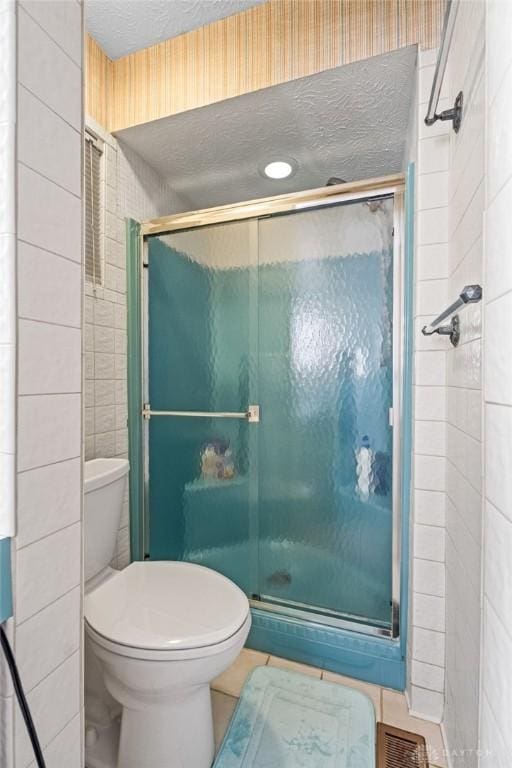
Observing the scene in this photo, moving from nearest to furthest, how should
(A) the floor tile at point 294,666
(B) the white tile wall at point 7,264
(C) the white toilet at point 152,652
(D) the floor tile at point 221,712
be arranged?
(B) the white tile wall at point 7,264 → (C) the white toilet at point 152,652 → (D) the floor tile at point 221,712 → (A) the floor tile at point 294,666

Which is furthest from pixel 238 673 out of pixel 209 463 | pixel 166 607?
pixel 209 463

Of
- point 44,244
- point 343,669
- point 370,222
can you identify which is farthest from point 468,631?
point 370,222

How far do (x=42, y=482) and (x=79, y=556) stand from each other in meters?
0.19

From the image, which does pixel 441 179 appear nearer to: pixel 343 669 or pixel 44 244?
pixel 44 244

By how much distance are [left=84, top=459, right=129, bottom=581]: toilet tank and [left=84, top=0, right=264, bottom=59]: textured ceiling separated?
154 centimetres

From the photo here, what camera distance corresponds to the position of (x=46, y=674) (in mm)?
638

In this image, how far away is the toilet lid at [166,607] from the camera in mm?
930

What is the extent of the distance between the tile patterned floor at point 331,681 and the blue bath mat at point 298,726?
0.03 meters

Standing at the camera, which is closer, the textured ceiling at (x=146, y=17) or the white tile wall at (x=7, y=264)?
the white tile wall at (x=7, y=264)

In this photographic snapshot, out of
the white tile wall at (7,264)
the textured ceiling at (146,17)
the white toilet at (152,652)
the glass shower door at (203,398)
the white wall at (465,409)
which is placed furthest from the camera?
the glass shower door at (203,398)

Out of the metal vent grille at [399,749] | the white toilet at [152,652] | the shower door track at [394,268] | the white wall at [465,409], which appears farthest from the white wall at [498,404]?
the shower door track at [394,268]

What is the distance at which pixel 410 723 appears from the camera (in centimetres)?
116

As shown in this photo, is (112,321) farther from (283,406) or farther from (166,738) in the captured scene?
(166,738)

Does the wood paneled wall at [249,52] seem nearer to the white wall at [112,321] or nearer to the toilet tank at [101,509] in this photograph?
the white wall at [112,321]
